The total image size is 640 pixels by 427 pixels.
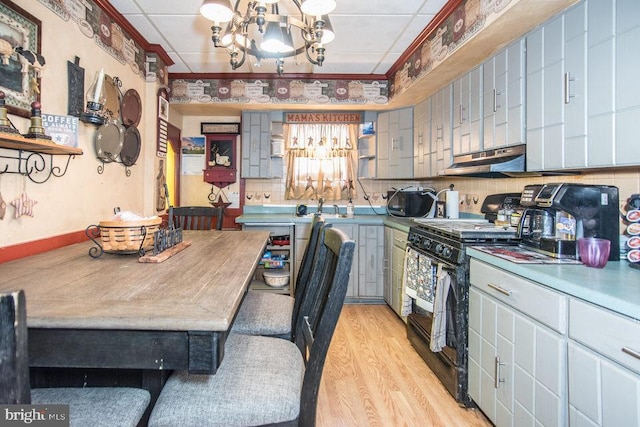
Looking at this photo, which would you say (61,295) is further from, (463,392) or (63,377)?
(463,392)

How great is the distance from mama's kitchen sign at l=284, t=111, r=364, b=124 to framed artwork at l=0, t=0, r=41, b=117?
111 inches

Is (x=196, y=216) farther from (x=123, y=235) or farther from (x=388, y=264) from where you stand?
(x=388, y=264)

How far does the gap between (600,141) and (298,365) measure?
160 centimetres

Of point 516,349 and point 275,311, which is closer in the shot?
point 516,349

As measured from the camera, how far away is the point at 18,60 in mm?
1775

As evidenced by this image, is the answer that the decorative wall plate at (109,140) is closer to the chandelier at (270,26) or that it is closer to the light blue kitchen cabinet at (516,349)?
the chandelier at (270,26)

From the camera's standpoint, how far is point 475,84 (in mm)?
2645

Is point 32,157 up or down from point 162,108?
down

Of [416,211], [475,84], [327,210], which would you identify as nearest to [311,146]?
[327,210]

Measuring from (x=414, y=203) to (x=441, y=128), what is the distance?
0.93 metres

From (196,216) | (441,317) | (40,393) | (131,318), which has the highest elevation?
(196,216)

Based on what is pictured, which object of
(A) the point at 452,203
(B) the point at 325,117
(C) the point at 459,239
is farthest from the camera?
(B) the point at 325,117

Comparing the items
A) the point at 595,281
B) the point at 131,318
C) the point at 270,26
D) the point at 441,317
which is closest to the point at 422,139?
the point at 441,317

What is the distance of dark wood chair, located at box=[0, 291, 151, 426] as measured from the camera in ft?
2.08
